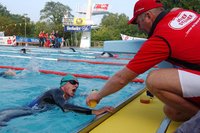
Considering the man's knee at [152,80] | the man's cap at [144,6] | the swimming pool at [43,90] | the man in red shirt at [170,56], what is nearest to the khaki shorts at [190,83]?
the man in red shirt at [170,56]

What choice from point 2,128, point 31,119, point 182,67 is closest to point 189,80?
point 182,67

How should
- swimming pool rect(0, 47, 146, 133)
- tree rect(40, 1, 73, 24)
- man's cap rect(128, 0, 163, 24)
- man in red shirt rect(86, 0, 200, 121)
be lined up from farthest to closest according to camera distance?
tree rect(40, 1, 73, 24)
swimming pool rect(0, 47, 146, 133)
man's cap rect(128, 0, 163, 24)
man in red shirt rect(86, 0, 200, 121)

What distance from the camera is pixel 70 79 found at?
4547 mm

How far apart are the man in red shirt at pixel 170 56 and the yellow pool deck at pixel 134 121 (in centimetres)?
35

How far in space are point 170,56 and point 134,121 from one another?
0.90m

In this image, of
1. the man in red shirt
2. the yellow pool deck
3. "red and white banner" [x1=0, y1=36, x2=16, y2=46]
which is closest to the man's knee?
the man in red shirt

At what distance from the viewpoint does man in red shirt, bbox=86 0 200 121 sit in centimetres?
220

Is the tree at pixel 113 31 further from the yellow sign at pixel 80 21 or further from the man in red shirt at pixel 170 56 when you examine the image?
the man in red shirt at pixel 170 56

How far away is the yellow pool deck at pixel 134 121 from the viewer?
2.62 meters

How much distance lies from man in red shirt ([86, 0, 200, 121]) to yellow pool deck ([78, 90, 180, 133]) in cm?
35

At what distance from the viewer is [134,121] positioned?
2891 mm

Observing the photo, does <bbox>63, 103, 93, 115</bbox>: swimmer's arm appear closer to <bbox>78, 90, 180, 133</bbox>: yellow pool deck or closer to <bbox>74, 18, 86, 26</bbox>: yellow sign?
<bbox>78, 90, 180, 133</bbox>: yellow pool deck

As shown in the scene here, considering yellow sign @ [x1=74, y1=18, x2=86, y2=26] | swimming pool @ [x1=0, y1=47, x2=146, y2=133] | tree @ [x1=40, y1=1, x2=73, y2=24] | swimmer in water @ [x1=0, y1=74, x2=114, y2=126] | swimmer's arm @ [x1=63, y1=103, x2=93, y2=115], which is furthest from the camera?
tree @ [x1=40, y1=1, x2=73, y2=24]

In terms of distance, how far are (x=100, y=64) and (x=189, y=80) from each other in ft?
33.8
